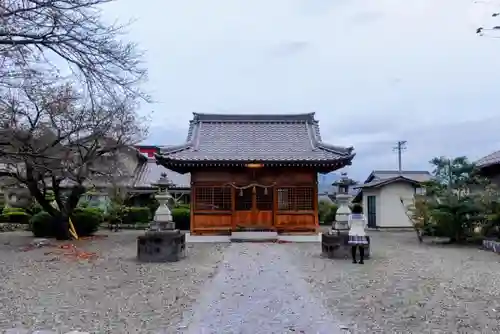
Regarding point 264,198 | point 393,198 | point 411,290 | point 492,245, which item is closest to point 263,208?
point 264,198

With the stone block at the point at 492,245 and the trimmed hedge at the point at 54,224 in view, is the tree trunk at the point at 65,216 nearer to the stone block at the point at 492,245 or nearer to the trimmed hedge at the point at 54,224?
the trimmed hedge at the point at 54,224

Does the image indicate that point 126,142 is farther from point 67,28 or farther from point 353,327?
point 353,327

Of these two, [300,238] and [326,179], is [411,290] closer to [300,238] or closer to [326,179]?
[300,238]

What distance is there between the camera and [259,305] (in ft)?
21.7

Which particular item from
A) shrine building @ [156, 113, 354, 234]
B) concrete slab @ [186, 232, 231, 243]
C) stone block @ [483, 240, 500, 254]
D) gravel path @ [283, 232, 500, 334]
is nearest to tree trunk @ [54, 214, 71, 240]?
shrine building @ [156, 113, 354, 234]

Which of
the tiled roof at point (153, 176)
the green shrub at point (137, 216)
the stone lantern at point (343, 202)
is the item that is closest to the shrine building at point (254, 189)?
the stone lantern at point (343, 202)

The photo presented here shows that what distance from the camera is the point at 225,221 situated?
17828mm

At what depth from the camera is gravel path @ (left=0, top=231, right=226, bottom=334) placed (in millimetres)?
5836

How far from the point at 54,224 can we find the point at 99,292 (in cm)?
1240

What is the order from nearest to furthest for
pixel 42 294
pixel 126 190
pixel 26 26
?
pixel 26 26
pixel 42 294
pixel 126 190

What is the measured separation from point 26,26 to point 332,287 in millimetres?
5939

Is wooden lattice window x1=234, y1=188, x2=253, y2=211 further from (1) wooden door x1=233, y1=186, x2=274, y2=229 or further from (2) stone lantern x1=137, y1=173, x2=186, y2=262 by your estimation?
(2) stone lantern x1=137, y1=173, x2=186, y2=262

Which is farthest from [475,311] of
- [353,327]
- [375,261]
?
[375,261]

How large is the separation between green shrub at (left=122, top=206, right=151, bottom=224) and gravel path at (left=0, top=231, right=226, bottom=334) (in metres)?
13.2
